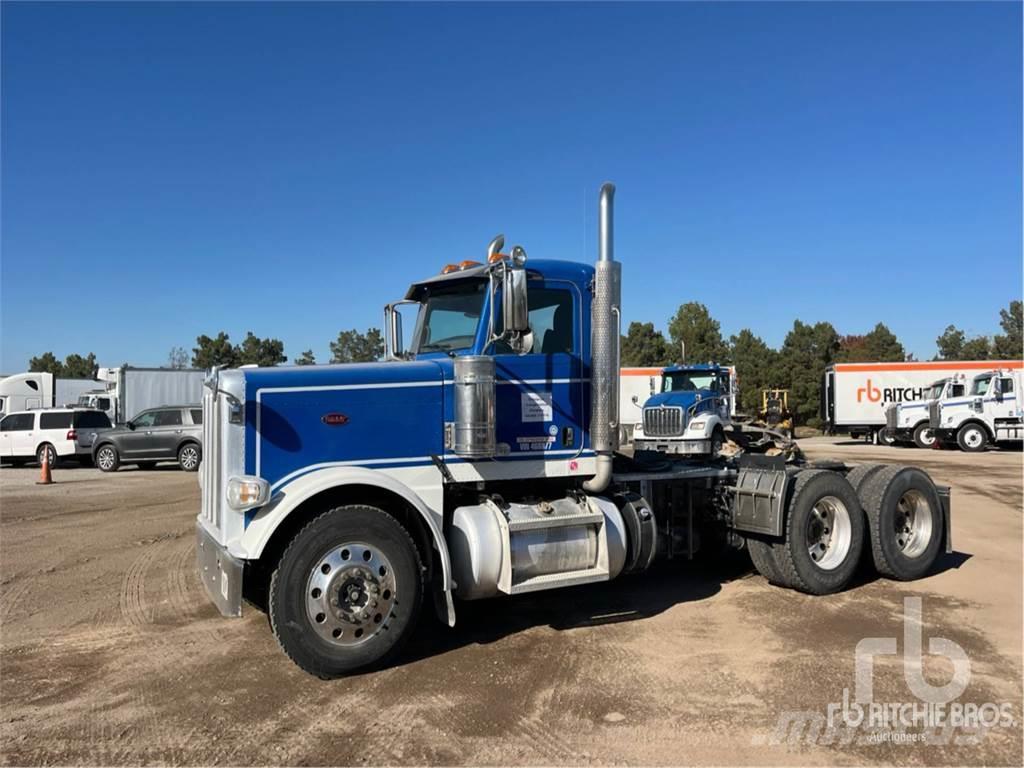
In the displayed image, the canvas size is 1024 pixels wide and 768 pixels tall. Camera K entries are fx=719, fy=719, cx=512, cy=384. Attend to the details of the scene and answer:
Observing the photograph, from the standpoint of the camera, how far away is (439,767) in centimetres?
354

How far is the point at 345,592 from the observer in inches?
187

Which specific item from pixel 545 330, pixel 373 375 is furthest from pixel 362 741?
pixel 545 330

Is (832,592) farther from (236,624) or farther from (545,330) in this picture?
(236,624)

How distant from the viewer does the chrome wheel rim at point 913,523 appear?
733 cm

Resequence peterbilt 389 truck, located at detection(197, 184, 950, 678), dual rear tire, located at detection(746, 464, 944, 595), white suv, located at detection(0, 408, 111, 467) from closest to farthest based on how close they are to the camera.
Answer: peterbilt 389 truck, located at detection(197, 184, 950, 678) < dual rear tire, located at detection(746, 464, 944, 595) < white suv, located at detection(0, 408, 111, 467)

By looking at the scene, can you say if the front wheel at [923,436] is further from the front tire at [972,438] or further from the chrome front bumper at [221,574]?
the chrome front bumper at [221,574]

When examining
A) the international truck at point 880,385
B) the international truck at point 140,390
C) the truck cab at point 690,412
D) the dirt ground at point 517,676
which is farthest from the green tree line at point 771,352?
the dirt ground at point 517,676

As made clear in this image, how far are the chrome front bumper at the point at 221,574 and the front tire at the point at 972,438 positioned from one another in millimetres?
26914

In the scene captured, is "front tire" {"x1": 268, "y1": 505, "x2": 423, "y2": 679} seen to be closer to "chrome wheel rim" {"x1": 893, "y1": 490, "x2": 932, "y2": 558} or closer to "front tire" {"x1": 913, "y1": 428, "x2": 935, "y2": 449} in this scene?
"chrome wheel rim" {"x1": 893, "y1": 490, "x2": 932, "y2": 558}

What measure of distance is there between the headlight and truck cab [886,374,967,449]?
90.8ft

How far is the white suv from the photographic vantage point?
20.2m

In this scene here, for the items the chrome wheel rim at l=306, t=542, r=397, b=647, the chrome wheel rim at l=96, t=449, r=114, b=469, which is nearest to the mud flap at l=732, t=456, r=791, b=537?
the chrome wheel rim at l=306, t=542, r=397, b=647

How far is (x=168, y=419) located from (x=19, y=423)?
4.81m

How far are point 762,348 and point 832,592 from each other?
1514 inches
